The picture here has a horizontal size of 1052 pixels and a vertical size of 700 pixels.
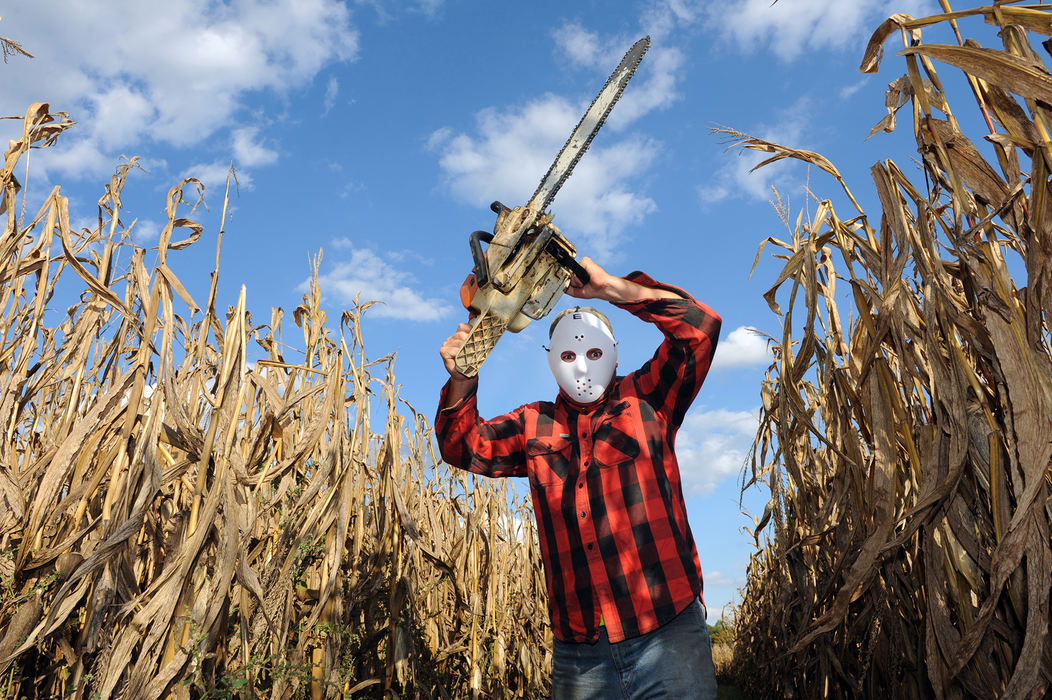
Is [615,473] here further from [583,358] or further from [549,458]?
→ [583,358]

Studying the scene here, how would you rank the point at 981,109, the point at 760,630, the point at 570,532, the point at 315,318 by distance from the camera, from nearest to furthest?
the point at 981,109
the point at 570,532
the point at 315,318
the point at 760,630

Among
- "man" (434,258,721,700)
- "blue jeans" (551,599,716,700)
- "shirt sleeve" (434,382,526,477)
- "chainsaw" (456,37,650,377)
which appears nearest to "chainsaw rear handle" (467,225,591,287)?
"chainsaw" (456,37,650,377)

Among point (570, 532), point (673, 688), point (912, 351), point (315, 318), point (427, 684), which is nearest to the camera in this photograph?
point (912, 351)

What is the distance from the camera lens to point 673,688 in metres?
1.80

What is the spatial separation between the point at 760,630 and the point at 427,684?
249 cm

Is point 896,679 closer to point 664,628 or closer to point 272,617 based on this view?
point 664,628

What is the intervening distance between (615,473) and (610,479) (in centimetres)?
2

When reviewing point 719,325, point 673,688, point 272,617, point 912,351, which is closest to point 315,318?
point 272,617

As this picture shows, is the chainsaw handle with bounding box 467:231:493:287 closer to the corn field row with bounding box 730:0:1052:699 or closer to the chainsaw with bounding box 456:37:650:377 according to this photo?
the chainsaw with bounding box 456:37:650:377

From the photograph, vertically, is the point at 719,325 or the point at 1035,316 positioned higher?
the point at 719,325

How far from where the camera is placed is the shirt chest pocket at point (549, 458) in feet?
7.34

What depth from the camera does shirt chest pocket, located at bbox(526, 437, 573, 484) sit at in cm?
224

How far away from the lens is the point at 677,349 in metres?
2.20

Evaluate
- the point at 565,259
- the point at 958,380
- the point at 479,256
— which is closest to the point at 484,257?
the point at 479,256
